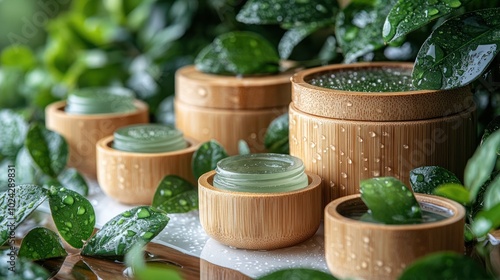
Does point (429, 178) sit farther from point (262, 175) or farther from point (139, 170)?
point (139, 170)

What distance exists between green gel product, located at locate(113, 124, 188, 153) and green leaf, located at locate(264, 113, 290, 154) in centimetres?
12

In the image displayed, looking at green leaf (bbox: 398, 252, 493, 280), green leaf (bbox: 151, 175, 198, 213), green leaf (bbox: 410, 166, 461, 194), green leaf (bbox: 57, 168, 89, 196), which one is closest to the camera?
green leaf (bbox: 398, 252, 493, 280)

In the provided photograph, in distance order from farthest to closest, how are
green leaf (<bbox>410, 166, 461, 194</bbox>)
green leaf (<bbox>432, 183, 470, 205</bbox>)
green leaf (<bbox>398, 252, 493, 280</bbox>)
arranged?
green leaf (<bbox>410, 166, 461, 194</bbox>) → green leaf (<bbox>432, 183, 470, 205</bbox>) → green leaf (<bbox>398, 252, 493, 280</bbox>)

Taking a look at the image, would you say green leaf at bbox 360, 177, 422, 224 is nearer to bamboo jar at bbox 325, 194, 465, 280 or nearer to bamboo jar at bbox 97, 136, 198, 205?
bamboo jar at bbox 325, 194, 465, 280

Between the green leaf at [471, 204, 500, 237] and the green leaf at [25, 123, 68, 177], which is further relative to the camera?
the green leaf at [25, 123, 68, 177]

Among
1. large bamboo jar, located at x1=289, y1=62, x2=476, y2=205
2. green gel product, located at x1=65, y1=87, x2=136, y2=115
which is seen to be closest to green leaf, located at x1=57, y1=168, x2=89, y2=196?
green gel product, located at x1=65, y1=87, x2=136, y2=115

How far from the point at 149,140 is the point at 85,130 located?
0.19 meters

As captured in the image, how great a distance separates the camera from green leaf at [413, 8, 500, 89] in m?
0.82

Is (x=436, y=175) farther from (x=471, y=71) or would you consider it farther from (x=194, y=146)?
(x=194, y=146)

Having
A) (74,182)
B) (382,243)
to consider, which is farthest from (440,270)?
(74,182)

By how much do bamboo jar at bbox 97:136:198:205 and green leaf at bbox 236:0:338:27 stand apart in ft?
0.67

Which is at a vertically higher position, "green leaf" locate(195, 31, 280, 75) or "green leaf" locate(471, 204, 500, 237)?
"green leaf" locate(195, 31, 280, 75)

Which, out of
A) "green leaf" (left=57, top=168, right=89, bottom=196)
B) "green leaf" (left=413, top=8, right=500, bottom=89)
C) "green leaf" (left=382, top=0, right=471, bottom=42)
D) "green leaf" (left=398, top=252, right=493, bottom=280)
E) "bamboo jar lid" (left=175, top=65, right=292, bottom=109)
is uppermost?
"green leaf" (left=382, top=0, right=471, bottom=42)

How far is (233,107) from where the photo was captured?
1.07m
